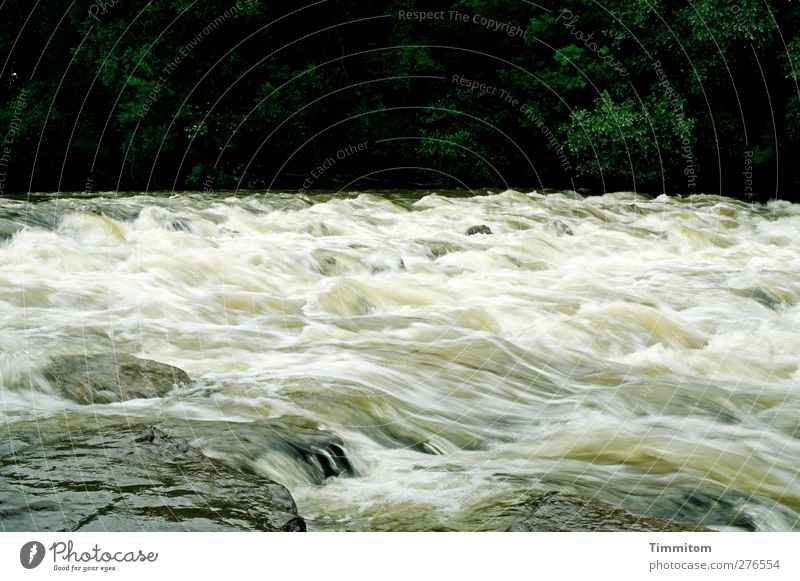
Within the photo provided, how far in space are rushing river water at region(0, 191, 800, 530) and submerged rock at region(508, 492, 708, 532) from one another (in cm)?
16

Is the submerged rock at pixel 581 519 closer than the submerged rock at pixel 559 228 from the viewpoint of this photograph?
Yes

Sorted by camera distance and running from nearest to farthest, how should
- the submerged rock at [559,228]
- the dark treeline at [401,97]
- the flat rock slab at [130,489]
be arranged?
the flat rock slab at [130,489]
the submerged rock at [559,228]
the dark treeline at [401,97]

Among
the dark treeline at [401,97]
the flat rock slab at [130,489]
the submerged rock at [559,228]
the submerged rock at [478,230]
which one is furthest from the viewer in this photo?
the dark treeline at [401,97]

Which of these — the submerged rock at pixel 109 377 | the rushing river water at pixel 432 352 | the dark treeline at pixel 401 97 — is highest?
the dark treeline at pixel 401 97

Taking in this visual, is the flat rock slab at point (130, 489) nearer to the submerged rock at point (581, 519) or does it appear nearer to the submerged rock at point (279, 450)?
the submerged rock at point (279, 450)

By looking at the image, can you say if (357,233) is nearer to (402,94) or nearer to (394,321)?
(394,321)

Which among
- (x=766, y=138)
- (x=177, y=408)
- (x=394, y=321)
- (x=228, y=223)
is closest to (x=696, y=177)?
(x=766, y=138)

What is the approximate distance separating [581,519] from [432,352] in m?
3.12

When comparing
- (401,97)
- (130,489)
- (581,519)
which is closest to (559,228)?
(401,97)

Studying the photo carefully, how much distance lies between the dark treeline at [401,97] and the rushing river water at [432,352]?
669cm

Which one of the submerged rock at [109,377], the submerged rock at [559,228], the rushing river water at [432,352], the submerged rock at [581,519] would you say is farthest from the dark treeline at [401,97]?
the submerged rock at [581,519]

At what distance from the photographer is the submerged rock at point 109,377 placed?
479 cm

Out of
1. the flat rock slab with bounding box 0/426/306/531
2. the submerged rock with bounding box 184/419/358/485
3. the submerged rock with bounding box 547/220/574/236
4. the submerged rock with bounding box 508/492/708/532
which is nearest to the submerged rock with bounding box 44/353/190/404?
the submerged rock with bounding box 184/419/358/485
